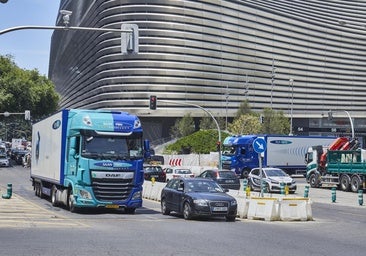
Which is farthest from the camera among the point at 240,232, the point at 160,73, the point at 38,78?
the point at 160,73

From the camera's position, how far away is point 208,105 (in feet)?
409

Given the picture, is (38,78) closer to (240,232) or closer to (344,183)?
(344,183)

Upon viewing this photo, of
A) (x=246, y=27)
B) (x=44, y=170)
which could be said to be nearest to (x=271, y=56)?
(x=246, y=27)

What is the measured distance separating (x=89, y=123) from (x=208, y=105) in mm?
104641

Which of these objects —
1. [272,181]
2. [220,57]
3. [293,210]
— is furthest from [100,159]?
[220,57]

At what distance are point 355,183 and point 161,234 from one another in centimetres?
2430

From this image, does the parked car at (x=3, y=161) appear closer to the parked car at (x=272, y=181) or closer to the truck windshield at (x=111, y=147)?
the parked car at (x=272, y=181)

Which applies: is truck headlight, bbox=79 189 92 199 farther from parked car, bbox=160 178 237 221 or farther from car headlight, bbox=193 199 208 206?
car headlight, bbox=193 199 208 206

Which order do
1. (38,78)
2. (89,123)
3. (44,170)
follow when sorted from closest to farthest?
(89,123), (44,170), (38,78)

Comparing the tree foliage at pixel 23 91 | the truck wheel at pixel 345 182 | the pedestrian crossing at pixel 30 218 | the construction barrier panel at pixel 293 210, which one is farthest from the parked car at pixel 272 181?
the tree foliage at pixel 23 91

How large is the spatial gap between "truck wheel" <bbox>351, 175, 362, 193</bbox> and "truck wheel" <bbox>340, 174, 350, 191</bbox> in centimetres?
36

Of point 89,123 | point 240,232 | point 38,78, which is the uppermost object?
point 38,78

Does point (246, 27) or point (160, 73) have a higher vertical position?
point (246, 27)

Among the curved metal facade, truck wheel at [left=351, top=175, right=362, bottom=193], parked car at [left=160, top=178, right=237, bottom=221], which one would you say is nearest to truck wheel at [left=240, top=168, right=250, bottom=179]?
truck wheel at [left=351, top=175, right=362, bottom=193]
